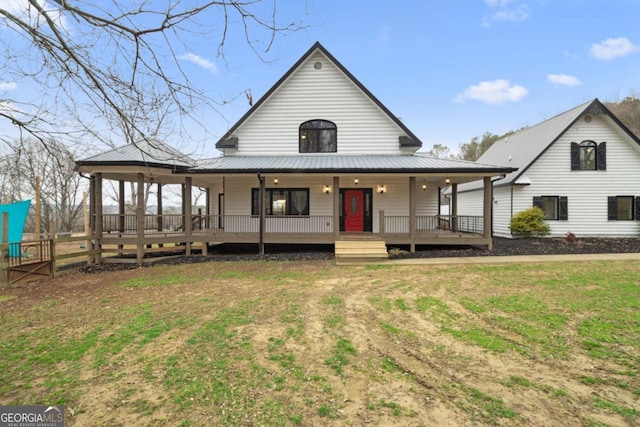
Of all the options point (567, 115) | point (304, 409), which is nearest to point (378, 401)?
point (304, 409)

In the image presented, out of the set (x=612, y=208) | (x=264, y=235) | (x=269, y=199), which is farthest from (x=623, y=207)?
(x=264, y=235)

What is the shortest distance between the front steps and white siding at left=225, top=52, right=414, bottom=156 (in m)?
5.31

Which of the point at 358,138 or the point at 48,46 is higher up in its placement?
the point at 358,138

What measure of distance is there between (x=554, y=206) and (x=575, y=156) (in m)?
3.14

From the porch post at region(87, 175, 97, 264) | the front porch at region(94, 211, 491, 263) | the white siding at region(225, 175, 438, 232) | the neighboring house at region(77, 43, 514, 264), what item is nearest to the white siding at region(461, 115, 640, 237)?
the neighboring house at region(77, 43, 514, 264)

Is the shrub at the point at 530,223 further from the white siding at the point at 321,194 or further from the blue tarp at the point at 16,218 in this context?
the blue tarp at the point at 16,218

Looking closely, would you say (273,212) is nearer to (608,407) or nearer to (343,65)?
(343,65)

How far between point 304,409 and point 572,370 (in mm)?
3400

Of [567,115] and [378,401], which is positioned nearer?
[378,401]

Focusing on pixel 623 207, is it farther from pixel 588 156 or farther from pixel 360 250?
pixel 360 250

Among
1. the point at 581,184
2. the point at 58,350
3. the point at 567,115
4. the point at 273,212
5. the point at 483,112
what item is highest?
the point at 483,112

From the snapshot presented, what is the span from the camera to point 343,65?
15102 mm

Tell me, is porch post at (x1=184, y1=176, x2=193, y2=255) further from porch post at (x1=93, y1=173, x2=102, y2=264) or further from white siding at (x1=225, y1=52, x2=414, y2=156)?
white siding at (x1=225, y1=52, x2=414, y2=156)

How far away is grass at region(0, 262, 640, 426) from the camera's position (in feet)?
10.0
